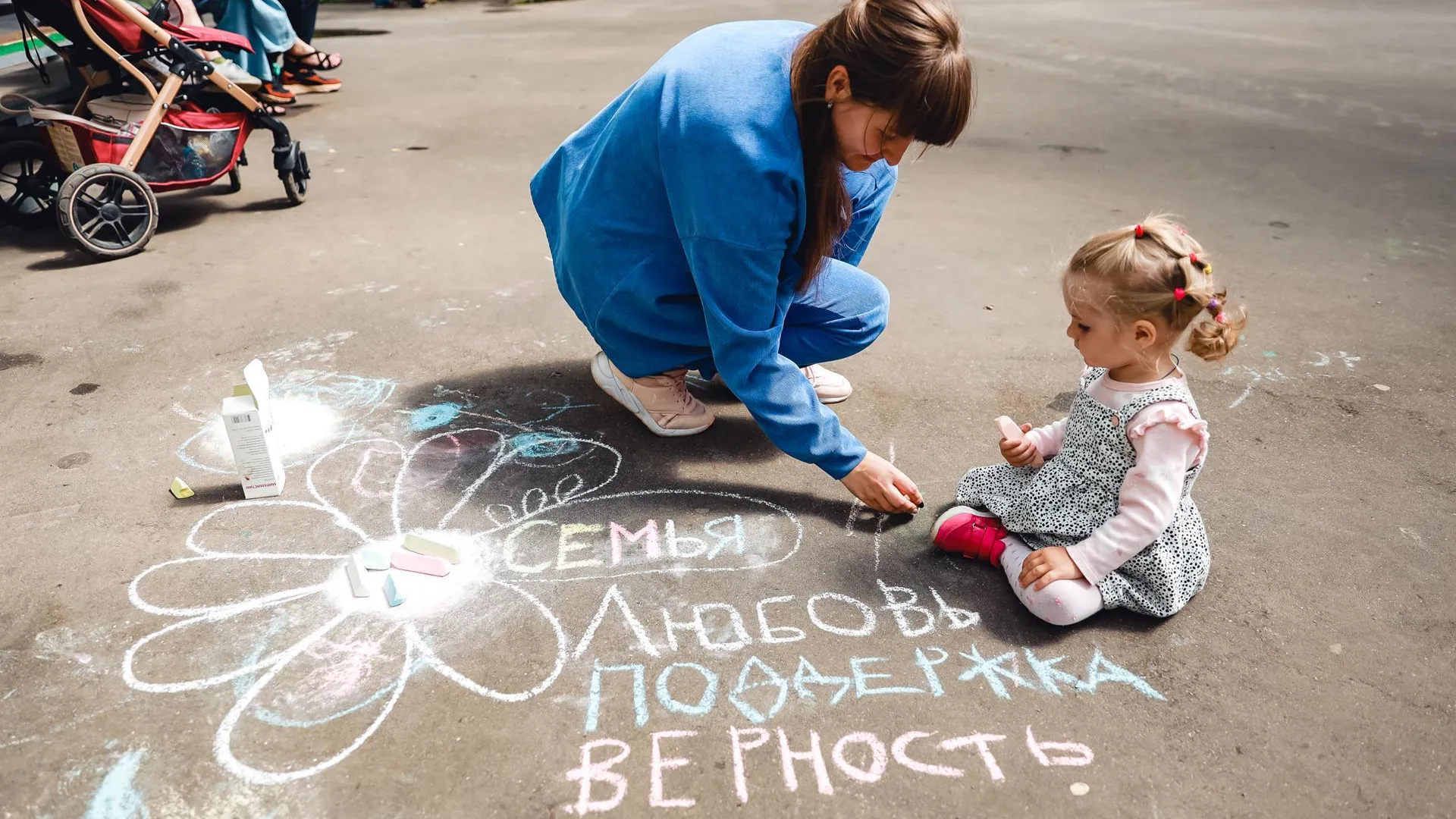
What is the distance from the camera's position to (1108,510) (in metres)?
2.05

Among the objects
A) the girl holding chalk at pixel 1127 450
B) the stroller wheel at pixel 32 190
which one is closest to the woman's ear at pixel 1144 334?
the girl holding chalk at pixel 1127 450

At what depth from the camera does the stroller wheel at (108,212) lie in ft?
11.9

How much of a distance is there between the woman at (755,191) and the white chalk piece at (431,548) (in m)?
0.70

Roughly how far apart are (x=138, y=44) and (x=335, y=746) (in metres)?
3.42

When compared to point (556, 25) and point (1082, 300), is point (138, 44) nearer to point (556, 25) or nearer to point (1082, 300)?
point (1082, 300)

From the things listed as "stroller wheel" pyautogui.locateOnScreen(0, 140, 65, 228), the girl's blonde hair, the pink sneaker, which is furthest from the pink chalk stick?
"stroller wheel" pyautogui.locateOnScreen(0, 140, 65, 228)

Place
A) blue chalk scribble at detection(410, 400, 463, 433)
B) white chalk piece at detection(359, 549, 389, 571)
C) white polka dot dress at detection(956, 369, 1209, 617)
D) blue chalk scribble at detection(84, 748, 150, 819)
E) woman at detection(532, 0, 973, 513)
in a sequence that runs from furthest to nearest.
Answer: blue chalk scribble at detection(410, 400, 463, 433)
white chalk piece at detection(359, 549, 389, 571)
white polka dot dress at detection(956, 369, 1209, 617)
woman at detection(532, 0, 973, 513)
blue chalk scribble at detection(84, 748, 150, 819)

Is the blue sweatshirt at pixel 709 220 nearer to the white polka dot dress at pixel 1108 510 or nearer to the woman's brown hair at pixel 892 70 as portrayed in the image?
the woman's brown hair at pixel 892 70

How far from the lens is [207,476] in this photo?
246 centimetres

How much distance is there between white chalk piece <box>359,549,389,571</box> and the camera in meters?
2.13

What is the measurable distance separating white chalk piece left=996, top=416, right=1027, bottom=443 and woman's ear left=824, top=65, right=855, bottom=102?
803 millimetres

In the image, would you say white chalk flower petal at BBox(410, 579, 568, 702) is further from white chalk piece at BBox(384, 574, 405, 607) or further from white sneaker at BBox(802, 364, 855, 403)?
white sneaker at BBox(802, 364, 855, 403)

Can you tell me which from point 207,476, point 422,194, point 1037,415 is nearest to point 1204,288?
point 1037,415

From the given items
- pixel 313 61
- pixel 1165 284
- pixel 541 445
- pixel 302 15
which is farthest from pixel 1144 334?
pixel 302 15
